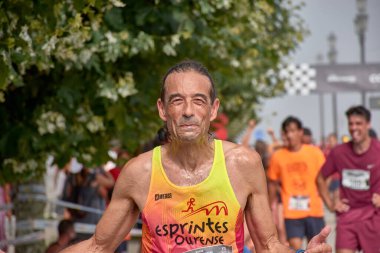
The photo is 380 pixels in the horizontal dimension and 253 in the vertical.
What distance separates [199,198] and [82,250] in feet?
2.19

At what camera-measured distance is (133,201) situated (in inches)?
213

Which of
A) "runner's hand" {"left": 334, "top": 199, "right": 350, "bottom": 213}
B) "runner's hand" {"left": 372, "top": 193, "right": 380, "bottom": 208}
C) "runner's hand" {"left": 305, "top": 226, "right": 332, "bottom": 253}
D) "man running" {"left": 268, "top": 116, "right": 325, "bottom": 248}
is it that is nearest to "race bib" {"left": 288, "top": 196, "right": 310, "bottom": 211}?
"man running" {"left": 268, "top": 116, "right": 325, "bottom": 248}

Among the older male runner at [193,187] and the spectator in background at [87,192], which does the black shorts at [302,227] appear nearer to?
the spectator in background at [87,192]

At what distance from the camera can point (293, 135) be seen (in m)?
13.9

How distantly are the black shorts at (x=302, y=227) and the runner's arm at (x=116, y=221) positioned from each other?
8.33 meters

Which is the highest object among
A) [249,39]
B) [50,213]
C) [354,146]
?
[249,39]

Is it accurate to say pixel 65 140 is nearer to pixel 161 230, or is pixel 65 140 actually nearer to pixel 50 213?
pixel 161 230

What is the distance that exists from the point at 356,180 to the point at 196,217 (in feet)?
19.9

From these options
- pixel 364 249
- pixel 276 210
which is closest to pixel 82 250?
pixel 364 249

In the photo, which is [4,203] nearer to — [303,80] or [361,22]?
[303,80]

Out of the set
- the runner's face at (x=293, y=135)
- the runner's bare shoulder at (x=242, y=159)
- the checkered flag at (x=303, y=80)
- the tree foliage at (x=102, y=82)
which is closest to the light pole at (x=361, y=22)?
the checkered flag at (x=303, y=80)

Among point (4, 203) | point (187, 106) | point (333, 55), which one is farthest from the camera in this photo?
point (333, 55)

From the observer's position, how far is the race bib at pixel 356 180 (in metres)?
11.1

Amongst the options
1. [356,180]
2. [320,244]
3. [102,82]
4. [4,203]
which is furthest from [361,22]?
[320,244]
